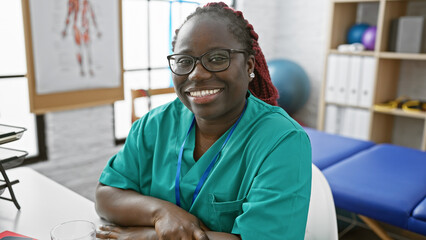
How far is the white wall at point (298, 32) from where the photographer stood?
3896mm

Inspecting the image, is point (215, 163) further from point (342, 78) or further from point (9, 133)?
point (342, 78)

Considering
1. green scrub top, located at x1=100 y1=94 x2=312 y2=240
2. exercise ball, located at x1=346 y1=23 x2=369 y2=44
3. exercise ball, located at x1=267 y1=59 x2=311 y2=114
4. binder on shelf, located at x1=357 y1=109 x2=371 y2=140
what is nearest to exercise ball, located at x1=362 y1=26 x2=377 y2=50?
exercise ball, located at x1=346 y1=23 x2=369 y2=44

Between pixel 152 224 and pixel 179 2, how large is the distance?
2.78 m

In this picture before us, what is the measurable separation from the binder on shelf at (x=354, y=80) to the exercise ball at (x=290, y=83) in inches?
19.8

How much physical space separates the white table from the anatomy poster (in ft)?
4.59

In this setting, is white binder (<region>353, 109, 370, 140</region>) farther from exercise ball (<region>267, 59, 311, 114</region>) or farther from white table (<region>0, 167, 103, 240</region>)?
white table (<region>0, 167, 103, 240</region>)

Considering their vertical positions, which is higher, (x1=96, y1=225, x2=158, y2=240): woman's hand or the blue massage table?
(x1=96, y1=225, x2=158, y2=240): woman's hand

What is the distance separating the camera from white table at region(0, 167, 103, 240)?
1.00 m

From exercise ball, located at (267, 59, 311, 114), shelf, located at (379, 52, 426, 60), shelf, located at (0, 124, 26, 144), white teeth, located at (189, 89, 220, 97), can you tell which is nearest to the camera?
white teeth, located at (189, 89, 220, 97)

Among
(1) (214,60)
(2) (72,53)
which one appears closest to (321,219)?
(1) (214,60)

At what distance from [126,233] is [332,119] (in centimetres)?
302

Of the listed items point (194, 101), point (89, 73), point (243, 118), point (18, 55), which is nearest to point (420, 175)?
point (243, 118)

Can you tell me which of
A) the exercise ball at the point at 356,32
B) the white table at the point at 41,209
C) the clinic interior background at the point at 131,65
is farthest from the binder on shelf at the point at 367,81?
the white table at the point at 41,209

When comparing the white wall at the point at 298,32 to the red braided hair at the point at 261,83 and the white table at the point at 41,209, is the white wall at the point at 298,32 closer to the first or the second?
the red braided hair at the point at 261,83
